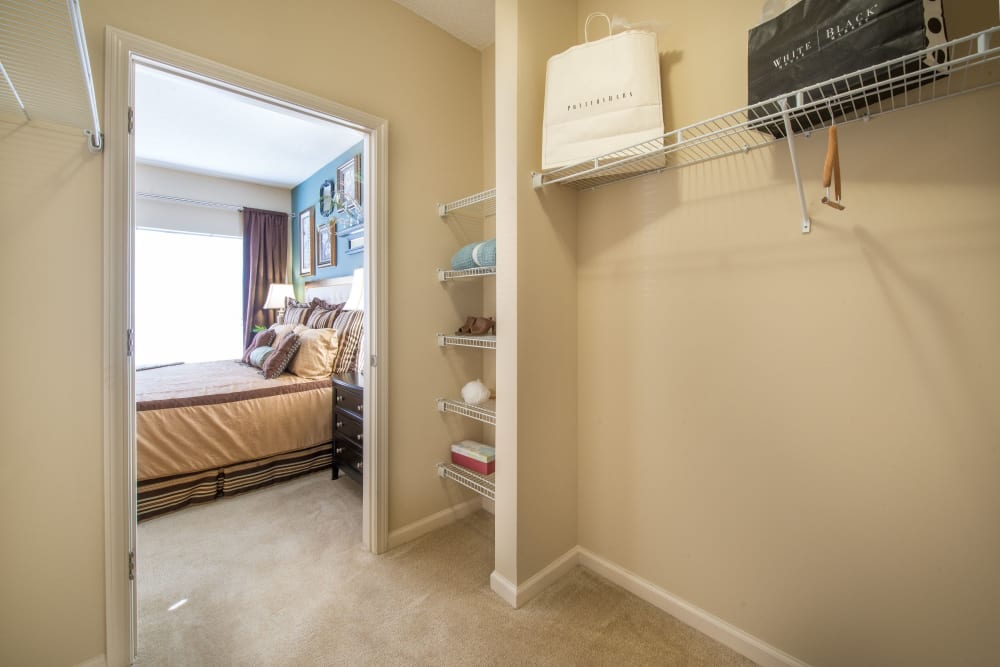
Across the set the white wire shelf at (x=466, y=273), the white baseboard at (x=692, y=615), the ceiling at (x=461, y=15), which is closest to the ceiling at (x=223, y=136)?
the ceiling at (x=461, y=15)

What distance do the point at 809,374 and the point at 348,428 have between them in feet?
8.03

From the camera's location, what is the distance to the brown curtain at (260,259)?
503 centimetres

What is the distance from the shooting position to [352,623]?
1554 millimetres

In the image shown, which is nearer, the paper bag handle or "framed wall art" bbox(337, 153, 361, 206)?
the paper bag handle

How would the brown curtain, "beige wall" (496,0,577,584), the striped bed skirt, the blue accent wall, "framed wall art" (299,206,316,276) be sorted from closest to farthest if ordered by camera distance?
"beige wall" (496,0,577,584), the striped bed skirt, the blue accent wall, "framed wall art" (299,206,316,276), the brown curtain

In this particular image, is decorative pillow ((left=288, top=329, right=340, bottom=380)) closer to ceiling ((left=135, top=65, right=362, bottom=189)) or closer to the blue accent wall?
the blue accent wall

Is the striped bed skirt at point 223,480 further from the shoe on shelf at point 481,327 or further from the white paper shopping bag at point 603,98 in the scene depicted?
the white paper shopping bag at point 603,98

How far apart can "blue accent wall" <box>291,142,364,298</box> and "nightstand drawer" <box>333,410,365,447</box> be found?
172 cm

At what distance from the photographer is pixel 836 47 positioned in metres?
0.96

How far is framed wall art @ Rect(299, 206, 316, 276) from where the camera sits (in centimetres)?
479

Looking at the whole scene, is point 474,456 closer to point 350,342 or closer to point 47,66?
point 350,342

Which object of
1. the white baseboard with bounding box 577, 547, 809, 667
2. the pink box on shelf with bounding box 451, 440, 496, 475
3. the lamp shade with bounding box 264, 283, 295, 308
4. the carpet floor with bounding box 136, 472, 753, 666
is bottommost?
the carpet floor with bounding box 136, 472, 753, 666

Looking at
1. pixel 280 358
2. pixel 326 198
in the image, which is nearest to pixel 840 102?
pixel 280 358

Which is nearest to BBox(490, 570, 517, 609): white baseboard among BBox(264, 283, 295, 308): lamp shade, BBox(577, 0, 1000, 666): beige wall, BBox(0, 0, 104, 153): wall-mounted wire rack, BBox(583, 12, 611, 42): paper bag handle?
BBox(577, 0, 1000, 666): beige wall
